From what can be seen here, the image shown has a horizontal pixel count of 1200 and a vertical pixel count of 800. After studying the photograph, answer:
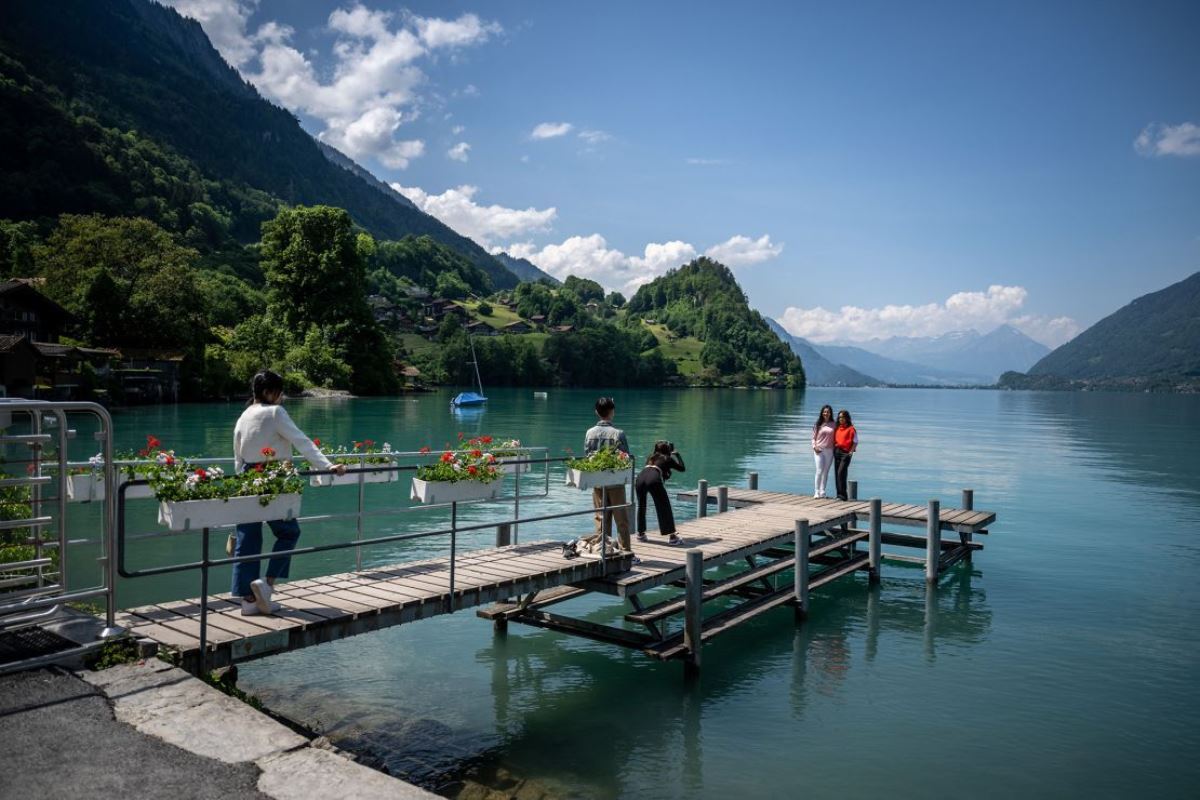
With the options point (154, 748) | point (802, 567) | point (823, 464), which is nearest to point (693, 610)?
point (802, 567)

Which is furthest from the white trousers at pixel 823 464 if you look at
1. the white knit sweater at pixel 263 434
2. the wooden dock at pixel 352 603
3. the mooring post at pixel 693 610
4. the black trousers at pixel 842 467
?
the white knit sweater at pixel 263 434

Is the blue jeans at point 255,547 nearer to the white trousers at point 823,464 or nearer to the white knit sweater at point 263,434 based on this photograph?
the white knit sweater at point 263,434

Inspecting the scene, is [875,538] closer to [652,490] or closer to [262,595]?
[652,490]

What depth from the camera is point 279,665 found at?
1365 cm

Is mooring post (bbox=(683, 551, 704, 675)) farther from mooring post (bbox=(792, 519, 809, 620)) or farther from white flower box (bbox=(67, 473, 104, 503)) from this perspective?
white flower box (bbox=(67, 473, 104, 503))

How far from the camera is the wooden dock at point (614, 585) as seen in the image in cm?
838

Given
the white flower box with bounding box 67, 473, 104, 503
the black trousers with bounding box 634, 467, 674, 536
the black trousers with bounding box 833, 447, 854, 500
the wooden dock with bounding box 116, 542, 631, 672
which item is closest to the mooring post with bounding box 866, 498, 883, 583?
the black trousers with bounding box 833, 447, 854, 500

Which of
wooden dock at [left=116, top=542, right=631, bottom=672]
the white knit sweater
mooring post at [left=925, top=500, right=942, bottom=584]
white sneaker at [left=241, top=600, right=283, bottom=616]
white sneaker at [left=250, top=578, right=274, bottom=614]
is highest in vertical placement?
the white knit sweater

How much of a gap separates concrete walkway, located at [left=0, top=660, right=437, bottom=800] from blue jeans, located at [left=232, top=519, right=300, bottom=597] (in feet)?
8.34

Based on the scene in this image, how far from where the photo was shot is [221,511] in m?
8.08

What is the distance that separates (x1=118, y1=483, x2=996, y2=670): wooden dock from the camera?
838 centimetres

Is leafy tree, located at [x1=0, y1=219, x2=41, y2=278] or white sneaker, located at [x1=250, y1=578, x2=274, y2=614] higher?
leafy tree, located at [x1=0, y1=219, x2=41, y2=278]

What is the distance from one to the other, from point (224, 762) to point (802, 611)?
13.9 metres

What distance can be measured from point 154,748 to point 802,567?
1363 cm
